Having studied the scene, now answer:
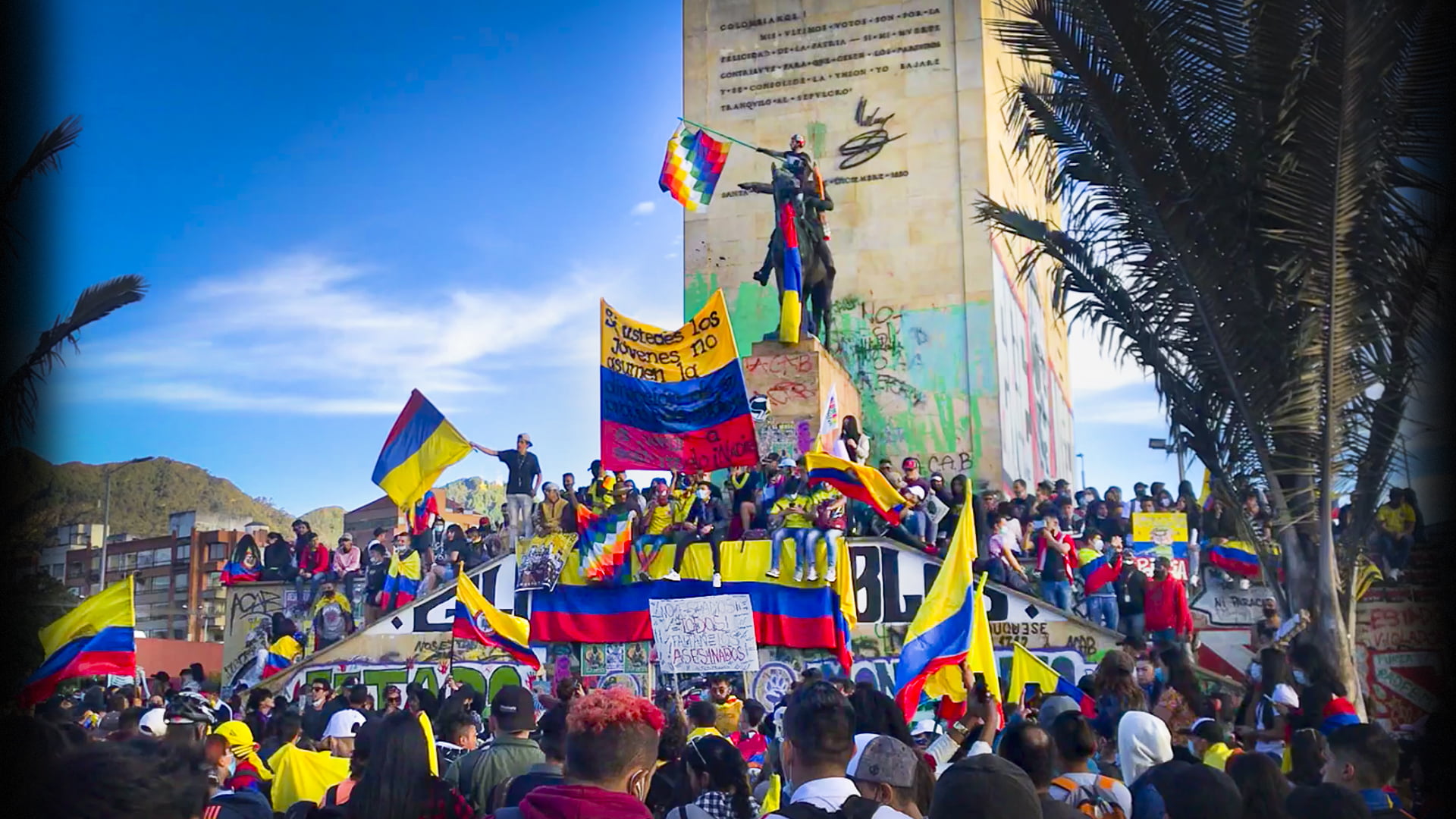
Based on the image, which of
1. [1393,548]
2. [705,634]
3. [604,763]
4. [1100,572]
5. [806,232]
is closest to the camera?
[604,763]

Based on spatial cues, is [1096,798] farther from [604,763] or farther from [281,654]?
[281,654]

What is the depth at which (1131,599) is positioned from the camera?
1466 centimetres

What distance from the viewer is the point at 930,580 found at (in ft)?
52.1

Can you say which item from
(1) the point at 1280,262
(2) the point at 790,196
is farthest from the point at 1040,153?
(2) the point at 790,196

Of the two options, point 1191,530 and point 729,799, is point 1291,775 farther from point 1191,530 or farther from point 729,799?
point 1191,530

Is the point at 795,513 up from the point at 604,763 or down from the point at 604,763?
up

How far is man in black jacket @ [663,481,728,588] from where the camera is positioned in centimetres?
1636

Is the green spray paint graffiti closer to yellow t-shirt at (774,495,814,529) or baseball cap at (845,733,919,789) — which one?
yellow t-shirt at (774,495,814,529)

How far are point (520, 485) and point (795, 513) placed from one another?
16.8 feet

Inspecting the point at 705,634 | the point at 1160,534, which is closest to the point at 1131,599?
the point at 1160,534

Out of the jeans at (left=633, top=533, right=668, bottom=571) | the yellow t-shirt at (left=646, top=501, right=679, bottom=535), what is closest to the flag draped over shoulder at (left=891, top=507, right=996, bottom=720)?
the jeans at (left=633, top=533, right=668, bottom=571)

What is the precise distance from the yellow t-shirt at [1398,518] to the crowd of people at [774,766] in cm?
670

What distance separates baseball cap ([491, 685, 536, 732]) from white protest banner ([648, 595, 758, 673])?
9721 millimetres

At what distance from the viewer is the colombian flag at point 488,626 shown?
1472cm
